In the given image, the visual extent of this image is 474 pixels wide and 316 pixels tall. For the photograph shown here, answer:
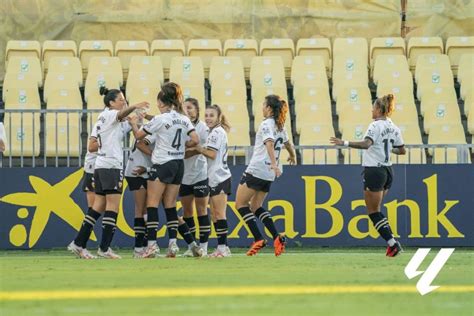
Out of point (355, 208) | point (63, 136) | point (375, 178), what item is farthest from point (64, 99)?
point (375, 178)

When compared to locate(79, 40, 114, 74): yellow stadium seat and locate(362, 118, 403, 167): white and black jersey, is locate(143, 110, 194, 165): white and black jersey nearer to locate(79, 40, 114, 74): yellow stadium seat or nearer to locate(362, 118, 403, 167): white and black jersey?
locate(362, 118, 403, 167): white and black jersey

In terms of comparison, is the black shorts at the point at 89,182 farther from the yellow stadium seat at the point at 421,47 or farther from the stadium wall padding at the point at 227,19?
the yellow stadium seat at the point at 421,47

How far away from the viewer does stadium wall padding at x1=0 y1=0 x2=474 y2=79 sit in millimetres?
20703

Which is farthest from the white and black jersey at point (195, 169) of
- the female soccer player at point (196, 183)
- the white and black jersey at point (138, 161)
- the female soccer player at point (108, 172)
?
the female soccer player at point (108, 172)

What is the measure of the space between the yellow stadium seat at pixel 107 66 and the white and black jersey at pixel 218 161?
20.8ft

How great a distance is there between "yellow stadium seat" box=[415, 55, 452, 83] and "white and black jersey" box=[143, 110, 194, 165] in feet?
26.1

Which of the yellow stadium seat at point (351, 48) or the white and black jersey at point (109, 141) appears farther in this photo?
the yellow stadium seat at point (351, 48)

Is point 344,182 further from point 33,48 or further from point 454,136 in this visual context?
point 33,48

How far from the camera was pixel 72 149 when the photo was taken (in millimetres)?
16266

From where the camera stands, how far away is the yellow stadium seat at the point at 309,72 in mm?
18844

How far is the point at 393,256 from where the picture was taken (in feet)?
41.4

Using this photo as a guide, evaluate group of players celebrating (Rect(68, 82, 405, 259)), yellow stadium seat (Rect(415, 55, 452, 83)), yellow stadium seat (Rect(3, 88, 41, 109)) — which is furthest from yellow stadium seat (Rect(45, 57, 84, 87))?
group of players celebrating (Rect(68, 82, 405, 259))

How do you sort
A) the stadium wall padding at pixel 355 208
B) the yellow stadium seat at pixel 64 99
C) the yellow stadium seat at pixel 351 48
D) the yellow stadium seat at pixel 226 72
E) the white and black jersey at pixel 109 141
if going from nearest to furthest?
the white and black jersey at pixel 109 141 < the stadium wall padding at pixel 355 208 < the yellow stadium seat at pixel 64 99 < the yellow stadium seat at pixel 226 72 < the yellow stadium seat at pixel 351 48

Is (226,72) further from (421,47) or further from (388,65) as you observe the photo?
(421,47)
